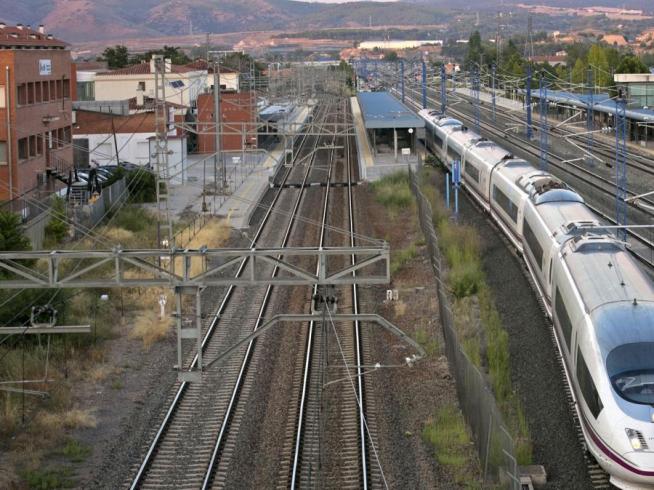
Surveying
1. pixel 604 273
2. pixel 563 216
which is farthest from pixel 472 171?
pixel 604 273

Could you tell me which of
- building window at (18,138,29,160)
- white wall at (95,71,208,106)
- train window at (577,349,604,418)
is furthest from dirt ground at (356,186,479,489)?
white wall at (95,71,208,106)

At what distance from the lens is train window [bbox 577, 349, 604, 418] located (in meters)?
10.7

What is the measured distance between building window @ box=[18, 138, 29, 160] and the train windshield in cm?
2116

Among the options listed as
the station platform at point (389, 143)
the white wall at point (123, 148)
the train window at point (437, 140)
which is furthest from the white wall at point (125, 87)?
the train window at point (437, 140)

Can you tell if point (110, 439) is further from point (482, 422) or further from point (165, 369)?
point (482, 422)

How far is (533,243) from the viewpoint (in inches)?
742

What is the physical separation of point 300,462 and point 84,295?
922cm

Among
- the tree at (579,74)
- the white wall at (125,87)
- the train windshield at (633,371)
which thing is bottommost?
the train windshield at (633,371)

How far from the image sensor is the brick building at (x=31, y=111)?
27.3 metres

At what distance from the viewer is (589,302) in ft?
39.9

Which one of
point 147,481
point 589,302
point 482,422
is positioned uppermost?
point 589,302

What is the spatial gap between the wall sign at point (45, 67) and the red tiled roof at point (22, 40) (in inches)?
28.3

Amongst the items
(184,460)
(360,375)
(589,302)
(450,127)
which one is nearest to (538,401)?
(589,302)

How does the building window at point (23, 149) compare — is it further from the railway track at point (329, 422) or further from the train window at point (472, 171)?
the railway track at point (329, 422)
